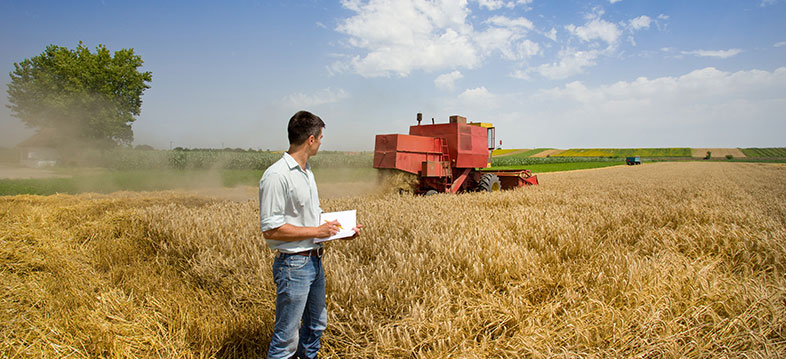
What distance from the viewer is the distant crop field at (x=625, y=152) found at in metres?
91.1

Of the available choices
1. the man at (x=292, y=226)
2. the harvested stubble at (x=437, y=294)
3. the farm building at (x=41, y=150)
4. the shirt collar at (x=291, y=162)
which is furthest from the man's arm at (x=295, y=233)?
the farm building at (x=41, y=150)

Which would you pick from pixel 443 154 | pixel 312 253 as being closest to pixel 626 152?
pixel 443 154

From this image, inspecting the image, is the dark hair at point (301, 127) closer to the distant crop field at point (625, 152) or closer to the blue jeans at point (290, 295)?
the blue jeans at point (290, 295)

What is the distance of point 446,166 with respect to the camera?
1073 centimetres

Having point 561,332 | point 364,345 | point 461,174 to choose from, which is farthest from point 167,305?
point 461,174

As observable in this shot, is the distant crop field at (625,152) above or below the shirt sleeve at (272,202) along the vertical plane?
above

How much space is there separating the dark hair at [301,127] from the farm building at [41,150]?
28.5 meters

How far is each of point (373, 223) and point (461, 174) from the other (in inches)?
272

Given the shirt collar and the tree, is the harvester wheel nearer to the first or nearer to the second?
the shirt collar

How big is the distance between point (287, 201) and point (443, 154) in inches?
356

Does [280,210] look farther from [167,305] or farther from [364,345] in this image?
[167,305]

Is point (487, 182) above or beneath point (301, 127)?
beneath

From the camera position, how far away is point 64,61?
27453mm

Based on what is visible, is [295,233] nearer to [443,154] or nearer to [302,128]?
[302,128]
